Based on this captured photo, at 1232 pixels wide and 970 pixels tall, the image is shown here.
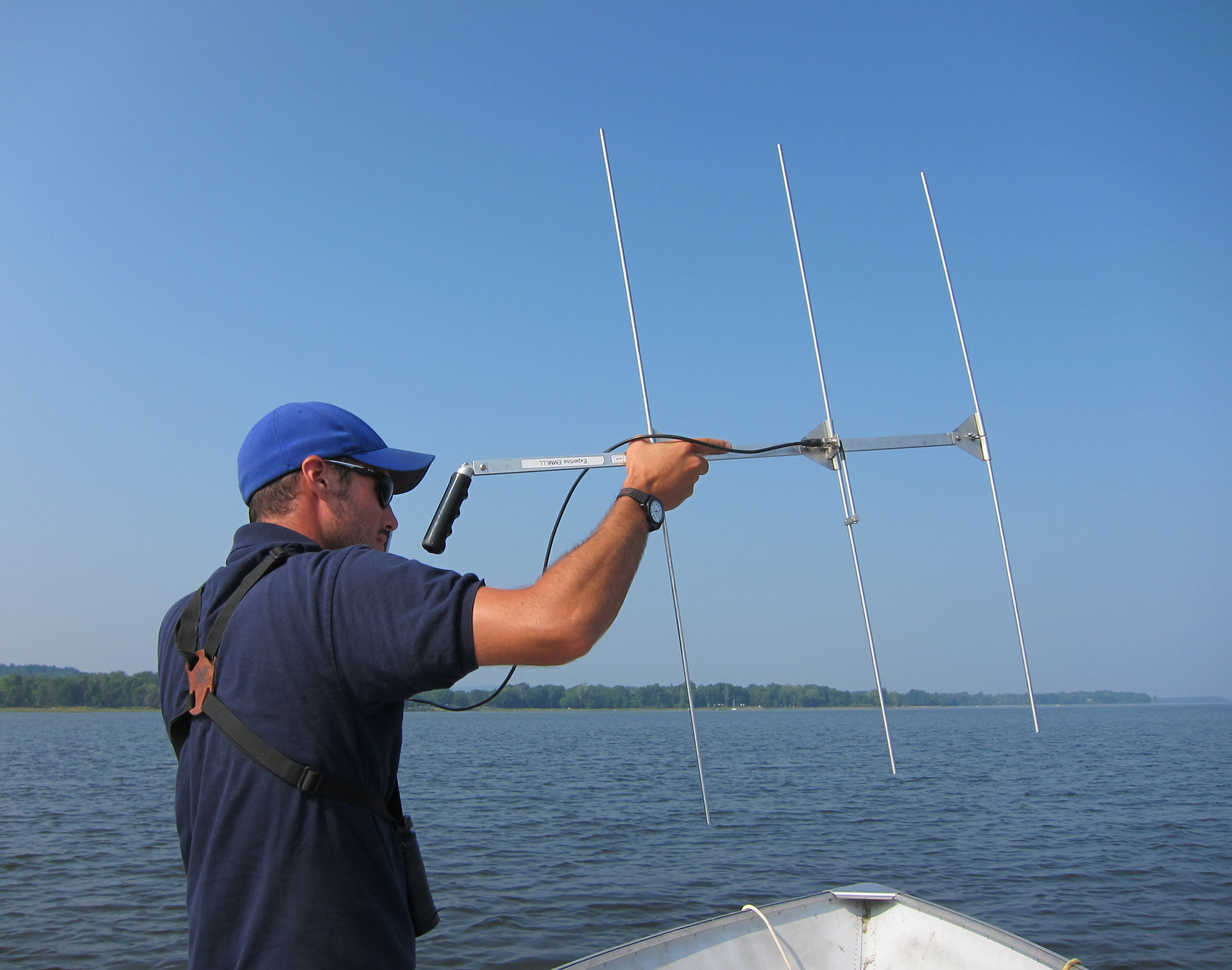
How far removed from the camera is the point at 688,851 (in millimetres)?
16500

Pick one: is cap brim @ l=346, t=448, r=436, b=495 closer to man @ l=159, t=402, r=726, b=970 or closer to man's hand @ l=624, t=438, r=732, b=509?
man @ l=159, t=402, r=726, b=970

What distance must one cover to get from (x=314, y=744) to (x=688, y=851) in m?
16.7

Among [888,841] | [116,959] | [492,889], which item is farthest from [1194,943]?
[116,959]

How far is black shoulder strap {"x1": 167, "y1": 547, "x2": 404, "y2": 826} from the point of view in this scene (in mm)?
1537

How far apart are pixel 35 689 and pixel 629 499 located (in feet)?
428

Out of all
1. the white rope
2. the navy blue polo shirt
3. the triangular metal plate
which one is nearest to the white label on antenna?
the navy blue polo shirt

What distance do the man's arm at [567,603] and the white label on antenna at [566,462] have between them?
97 centimetres

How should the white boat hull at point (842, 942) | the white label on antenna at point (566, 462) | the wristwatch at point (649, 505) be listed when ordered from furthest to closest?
1. the white boat hull at point (842, 942)
2. the white label on antenna at point (566, 462)
3. the wristwatch at point (649, 505)

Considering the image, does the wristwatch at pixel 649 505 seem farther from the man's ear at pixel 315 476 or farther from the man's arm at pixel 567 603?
the man's ear at pixel 315 476

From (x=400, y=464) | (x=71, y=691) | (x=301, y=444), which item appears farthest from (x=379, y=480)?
(x=71, y=691)

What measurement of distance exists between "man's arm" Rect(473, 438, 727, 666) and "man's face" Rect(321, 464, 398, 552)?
0.67m

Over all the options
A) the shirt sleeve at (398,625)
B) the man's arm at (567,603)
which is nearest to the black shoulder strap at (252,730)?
the shirt sleeve at (398,625)

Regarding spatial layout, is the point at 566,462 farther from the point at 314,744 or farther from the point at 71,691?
the point at 71,691

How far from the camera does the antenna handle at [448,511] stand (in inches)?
112
